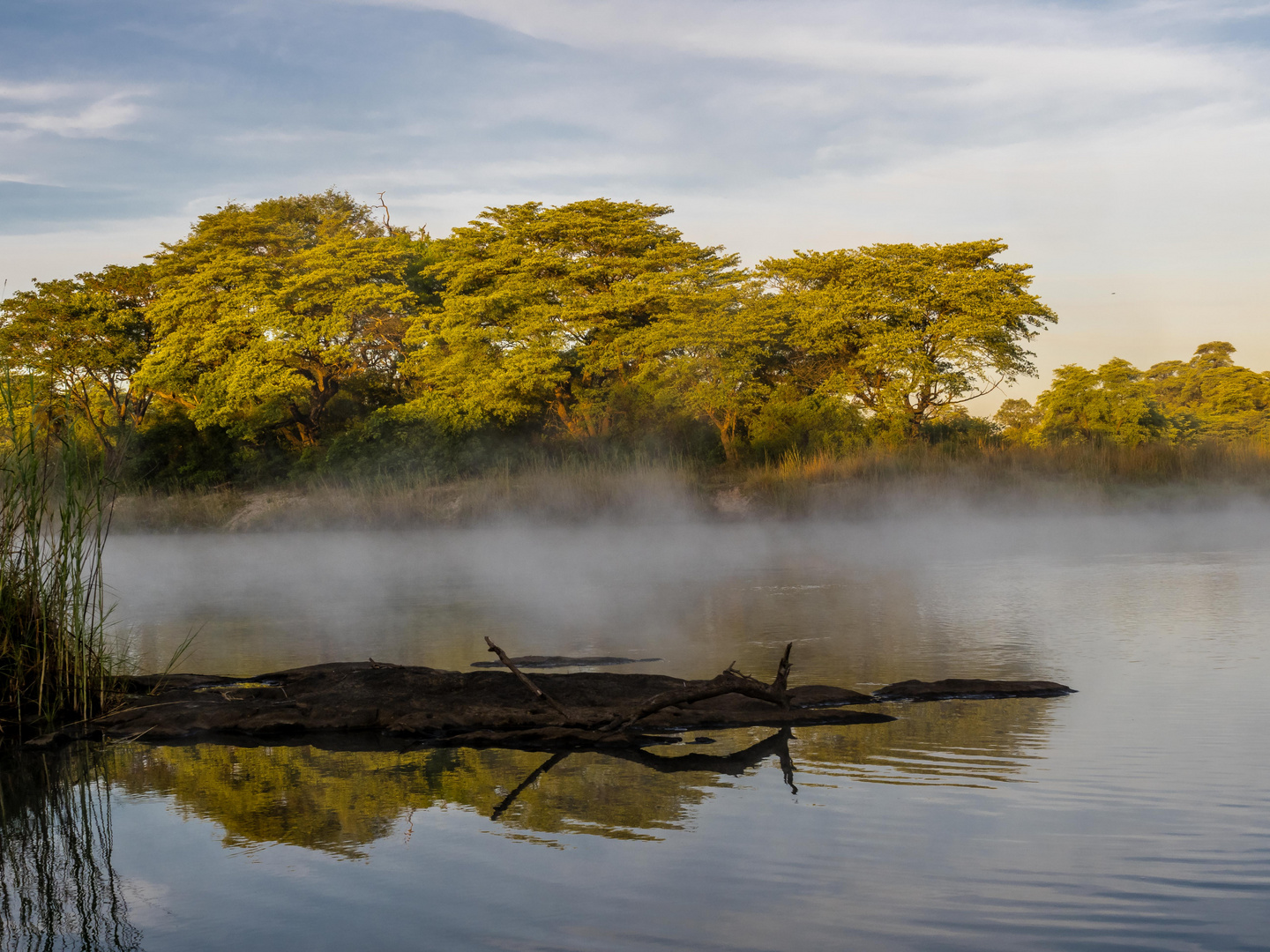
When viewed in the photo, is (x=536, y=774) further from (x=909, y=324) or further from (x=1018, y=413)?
(x=1018, y=413)

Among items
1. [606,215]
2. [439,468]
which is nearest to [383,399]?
[439,468]

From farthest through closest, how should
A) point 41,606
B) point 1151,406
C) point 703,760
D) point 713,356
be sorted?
point 1151,406 → point 713,356 → point 41,606 → point 703,760

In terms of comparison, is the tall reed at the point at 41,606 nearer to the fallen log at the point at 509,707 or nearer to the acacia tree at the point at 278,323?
the fallen log at the point at 509,707

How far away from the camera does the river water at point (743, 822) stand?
258cm

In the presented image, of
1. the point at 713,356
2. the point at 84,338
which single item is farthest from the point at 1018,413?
the point at 84,338

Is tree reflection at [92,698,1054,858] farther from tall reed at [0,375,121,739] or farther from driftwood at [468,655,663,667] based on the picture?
driftwood at [468,655,663,667]

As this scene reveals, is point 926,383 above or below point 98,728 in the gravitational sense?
above

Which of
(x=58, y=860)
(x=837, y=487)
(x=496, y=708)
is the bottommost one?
(x=58, y=860)

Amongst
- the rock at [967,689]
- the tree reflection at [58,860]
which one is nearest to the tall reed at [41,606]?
the tree reflection at [58,860]

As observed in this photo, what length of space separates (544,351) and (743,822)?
26.6 m

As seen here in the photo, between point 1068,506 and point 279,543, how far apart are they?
13.6m

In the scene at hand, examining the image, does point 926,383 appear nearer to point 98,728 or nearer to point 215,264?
point 215,264

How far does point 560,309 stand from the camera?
3020cm

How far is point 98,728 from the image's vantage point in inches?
190
